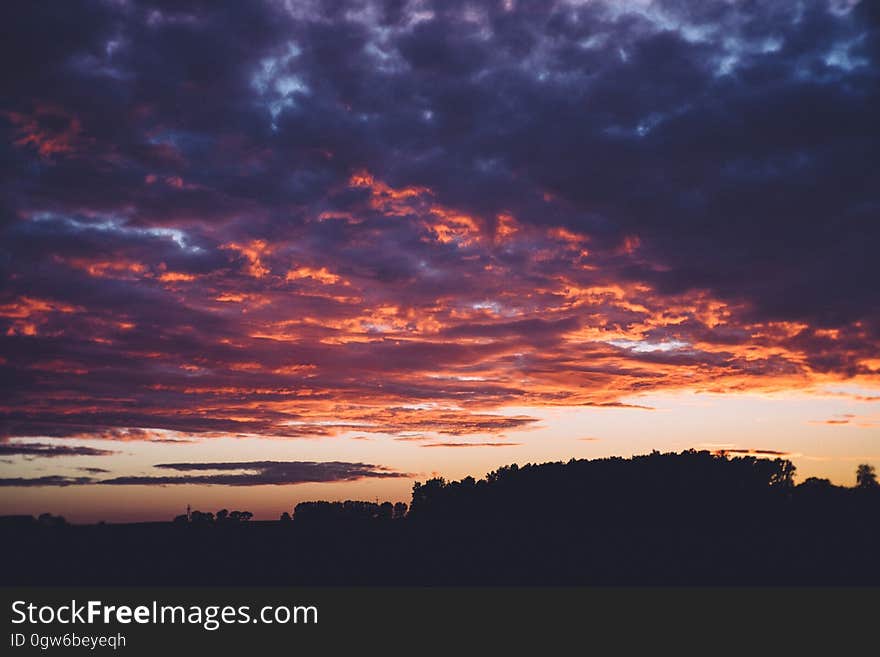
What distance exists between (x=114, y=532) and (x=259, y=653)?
41.0 m

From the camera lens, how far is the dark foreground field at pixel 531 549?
7012 cm

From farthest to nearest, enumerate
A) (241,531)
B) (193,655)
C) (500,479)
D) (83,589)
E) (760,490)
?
1. (500,479)
2. (760,490)
3. (241,531)
4. (83,589)
5. (193,655)

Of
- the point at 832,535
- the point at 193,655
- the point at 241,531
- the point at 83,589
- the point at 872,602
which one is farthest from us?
the point at 832,535

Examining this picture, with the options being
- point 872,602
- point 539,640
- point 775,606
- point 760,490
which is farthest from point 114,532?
point 760,490

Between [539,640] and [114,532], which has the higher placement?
[114,532]

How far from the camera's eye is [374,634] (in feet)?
159

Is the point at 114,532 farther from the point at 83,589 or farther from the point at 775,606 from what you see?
the point at 775,606

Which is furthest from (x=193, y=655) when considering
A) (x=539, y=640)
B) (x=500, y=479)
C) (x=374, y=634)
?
(x=500, y=479)

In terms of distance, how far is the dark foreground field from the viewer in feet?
230

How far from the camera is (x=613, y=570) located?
8606cm

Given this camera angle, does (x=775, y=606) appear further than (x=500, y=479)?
No

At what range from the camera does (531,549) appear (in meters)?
97.4

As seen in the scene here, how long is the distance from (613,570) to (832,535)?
2839 cm

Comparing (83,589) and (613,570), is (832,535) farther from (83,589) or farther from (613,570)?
(83,589)
